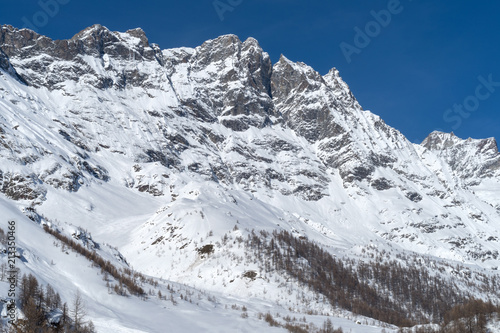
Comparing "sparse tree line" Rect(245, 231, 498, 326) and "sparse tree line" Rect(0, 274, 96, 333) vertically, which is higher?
"sparse tree line" Rect(245, 231, 498, 326)

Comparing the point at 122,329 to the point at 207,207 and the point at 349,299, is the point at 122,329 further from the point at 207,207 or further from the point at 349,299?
the point at 207,207

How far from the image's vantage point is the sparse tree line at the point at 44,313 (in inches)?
768

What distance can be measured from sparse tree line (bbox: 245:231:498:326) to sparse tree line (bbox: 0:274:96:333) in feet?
140

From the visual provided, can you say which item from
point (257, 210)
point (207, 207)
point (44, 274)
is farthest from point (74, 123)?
point (44, 274)

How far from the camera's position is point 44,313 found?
20.7 meters

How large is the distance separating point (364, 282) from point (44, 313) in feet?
254

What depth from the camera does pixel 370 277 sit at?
95.9 m

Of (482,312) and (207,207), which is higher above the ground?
(207,207)

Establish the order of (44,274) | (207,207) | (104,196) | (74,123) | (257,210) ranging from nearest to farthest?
(44,274) < (207,207) < (104,196) < (257,210) < (74,123)

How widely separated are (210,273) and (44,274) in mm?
39857

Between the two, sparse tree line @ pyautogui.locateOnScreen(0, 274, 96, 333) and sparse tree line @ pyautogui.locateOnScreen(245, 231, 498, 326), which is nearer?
sparse tree line @ pyautogui.locateOnScreen(0, 274, 96, 333)

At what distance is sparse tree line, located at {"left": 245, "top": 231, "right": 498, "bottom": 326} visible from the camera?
6738 centimetres

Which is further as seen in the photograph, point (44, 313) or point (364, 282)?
point (364, 282)

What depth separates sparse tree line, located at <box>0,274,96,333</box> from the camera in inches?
768
